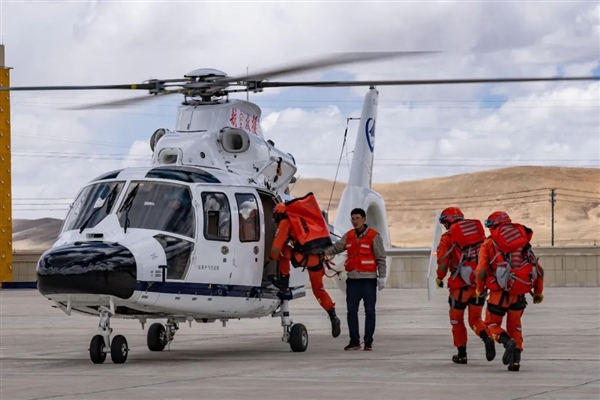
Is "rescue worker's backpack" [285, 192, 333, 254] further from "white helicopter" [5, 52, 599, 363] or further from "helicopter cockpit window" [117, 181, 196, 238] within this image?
"helicopter cockpit window" [117, 181, 196, 238]

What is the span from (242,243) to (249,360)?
5.53ft

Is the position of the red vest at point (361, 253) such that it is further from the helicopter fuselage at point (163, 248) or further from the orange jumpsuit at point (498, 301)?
the orange jumpsuit at point (498, 301)

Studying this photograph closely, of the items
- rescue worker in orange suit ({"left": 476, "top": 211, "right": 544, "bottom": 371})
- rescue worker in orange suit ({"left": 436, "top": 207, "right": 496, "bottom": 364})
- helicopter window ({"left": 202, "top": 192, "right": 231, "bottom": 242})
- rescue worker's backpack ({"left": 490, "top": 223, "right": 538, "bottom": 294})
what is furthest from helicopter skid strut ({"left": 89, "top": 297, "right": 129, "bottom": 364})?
rescue worker's backpack ({"left": 490, "top": 223, "right": 538, "bottom": 294})

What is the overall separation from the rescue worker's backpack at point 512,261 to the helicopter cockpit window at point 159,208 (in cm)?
394

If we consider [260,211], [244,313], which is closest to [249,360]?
[244,313]

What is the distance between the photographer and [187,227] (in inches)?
580

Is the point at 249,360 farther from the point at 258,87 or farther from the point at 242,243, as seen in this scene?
the point at 258,87

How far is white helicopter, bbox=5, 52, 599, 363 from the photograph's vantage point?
1388 cm

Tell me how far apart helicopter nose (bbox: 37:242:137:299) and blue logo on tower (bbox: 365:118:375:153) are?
1062 centimetres

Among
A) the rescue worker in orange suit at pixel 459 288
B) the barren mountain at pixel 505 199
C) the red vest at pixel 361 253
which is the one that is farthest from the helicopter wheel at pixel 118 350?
the barren mountain at pixel 505 199

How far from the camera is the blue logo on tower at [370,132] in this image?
78.0 feet

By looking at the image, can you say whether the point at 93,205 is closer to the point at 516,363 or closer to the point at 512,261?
the point at 512,261

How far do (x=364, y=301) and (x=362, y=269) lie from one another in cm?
46

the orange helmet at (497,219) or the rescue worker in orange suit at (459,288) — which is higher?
the orange helmet at (497,219)
